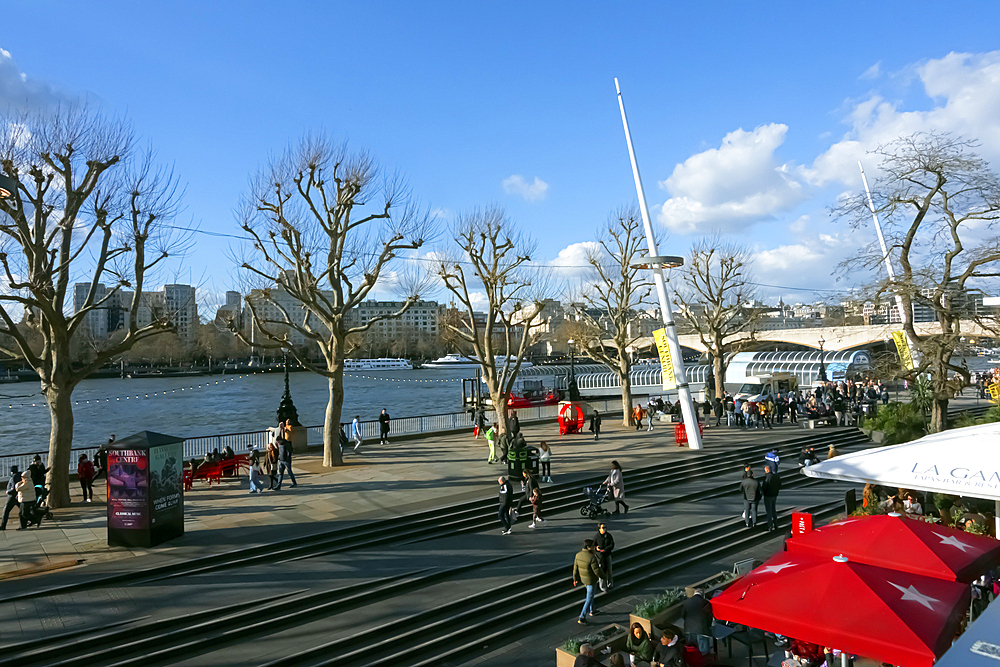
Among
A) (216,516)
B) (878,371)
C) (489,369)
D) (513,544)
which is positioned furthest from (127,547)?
(878,371)

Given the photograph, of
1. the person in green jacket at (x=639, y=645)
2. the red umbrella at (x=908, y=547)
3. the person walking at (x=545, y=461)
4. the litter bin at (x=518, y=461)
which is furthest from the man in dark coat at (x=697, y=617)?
the person walking at (x=545, y=461)

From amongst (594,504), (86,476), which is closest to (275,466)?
(86,476)

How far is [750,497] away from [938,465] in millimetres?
4963

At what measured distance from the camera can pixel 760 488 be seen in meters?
13.6

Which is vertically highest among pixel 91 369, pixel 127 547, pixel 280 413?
pixel 91 369

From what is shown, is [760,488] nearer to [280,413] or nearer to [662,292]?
[662,292]

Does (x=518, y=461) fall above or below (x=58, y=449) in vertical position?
below

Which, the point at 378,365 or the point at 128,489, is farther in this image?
the point at 378,365

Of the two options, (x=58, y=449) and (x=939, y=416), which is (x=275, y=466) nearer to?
(x=58, y=449)

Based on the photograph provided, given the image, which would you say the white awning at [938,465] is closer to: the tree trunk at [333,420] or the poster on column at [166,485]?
the poster on column at [166,485]

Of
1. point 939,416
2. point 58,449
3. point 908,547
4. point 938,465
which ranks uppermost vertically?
point 58,449

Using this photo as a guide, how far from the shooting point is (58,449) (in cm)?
1416

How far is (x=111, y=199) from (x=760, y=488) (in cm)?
1654

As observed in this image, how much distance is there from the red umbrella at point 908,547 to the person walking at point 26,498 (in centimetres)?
1380
